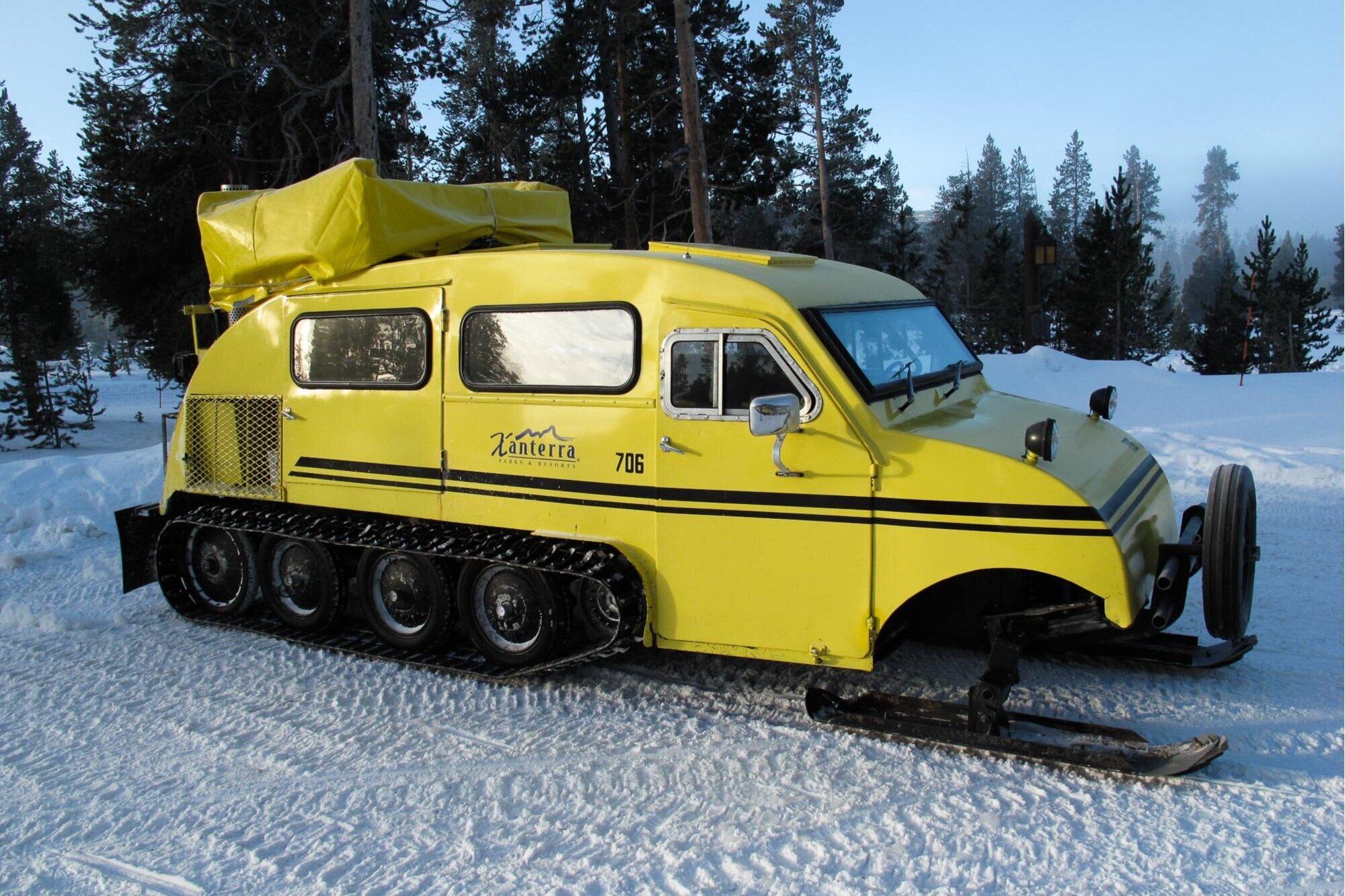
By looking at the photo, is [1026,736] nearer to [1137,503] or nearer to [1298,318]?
[1137,503]

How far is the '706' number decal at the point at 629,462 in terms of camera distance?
5.75 metres

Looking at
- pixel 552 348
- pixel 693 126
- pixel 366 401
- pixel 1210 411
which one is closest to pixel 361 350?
pixel 366 401

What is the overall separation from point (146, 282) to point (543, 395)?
62.8ft

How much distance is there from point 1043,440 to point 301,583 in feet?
17.3

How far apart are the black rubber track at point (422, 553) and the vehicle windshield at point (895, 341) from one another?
6.04 ft

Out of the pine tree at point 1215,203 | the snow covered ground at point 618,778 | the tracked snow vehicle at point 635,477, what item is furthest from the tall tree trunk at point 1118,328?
the pine tree at point 1215,203

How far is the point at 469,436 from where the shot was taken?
6406 millimetres

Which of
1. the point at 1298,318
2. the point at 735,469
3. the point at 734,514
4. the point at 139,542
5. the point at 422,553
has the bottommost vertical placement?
the point at 139,542

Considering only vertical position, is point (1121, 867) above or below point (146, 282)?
below

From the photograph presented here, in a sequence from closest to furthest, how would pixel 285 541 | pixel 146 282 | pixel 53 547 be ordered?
pixel 285 541 < pixel 53 547 < pixel 146 282

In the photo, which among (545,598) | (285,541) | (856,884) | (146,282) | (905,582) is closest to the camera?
(856,884)

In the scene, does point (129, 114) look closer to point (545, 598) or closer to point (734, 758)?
point (545, 598)

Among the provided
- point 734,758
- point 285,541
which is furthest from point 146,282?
point 734,758

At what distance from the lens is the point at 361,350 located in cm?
690
